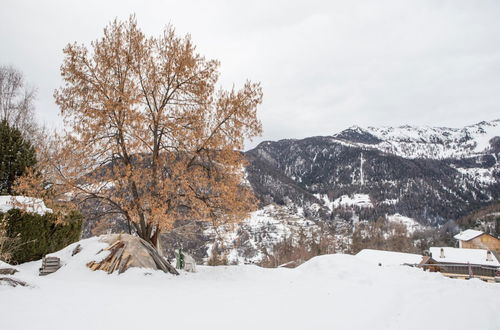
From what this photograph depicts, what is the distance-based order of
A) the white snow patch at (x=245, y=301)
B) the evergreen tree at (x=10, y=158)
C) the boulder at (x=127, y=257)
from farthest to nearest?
the evergreen tree at (x=10, y=158) < the boulder at (x=127, y=257) < the white snow patch at (x=245, y=301)

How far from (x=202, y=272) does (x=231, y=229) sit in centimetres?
201

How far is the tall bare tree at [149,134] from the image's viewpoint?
10922mm

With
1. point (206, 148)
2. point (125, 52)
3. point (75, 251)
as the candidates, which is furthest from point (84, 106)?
point (75, 251)

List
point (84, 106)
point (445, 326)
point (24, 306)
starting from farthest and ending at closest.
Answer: point (84, 106), point (445, 326), point (24, 306)

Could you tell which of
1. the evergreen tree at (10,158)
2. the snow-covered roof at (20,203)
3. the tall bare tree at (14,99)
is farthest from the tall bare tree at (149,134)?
the tall bare tree at (14,99)

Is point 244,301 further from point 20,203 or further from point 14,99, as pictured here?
point 14,99

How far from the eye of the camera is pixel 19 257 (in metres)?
12.6

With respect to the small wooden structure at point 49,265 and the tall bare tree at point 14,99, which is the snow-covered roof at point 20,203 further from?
the tall bare tree at point 14,99

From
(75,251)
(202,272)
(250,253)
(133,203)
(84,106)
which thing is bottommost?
(250,253)

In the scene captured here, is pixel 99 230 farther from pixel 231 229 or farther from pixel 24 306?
pixel 24 306

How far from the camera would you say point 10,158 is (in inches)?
649

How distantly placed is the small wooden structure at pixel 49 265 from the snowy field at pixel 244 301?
1.25 ft

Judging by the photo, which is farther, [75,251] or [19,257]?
[19,257]

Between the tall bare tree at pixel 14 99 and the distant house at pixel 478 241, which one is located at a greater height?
the tall bare tree at pixel 14 99
